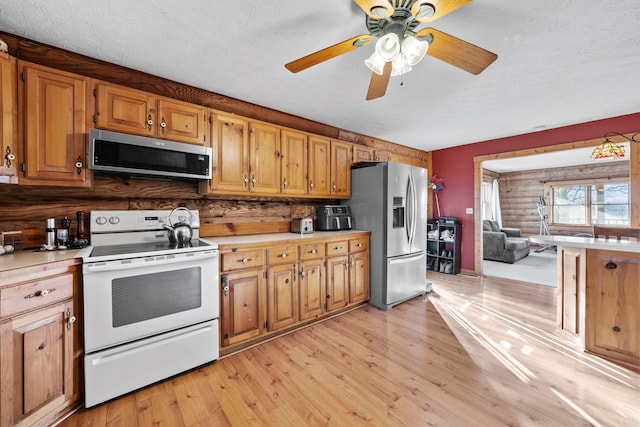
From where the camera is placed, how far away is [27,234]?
1893 mm

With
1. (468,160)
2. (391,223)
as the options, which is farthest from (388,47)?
(468,160)

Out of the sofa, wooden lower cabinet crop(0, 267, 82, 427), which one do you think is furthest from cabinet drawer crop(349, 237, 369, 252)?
the sofa

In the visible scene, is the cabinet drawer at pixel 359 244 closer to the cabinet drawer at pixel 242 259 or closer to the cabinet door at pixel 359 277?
the cabinet door at pixel 359 277

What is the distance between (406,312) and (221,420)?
223cm

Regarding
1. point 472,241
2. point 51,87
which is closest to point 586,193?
point 472,241

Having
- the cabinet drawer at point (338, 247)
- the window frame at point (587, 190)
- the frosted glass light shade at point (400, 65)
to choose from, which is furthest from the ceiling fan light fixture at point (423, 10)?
the window frame at point (587, 190)

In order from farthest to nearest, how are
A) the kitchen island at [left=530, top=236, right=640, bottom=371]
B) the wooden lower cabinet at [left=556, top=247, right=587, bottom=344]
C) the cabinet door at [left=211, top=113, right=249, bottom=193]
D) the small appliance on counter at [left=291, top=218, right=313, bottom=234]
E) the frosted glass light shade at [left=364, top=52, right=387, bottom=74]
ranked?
the small appliance on counter at [left=291, top=218, right=313, bottom=234] < the cabinet door at [left=211, top=113, right=249, bottom=193] < the wooden lower cabinet at [left=556, top=247, right=587, bottom=344] < the kitchen island at [left=530, top=236, right=640, bottom=371] < the frosted glass light shade at [left=364, top=52, right=387, bottom=74]

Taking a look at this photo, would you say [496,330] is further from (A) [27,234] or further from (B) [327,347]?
(A) [27,234]

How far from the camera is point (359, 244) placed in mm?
3242

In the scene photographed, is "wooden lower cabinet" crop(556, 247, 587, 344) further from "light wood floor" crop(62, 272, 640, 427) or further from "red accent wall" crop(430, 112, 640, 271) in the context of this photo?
"red accent wall" crop(430, 112, 640, 271)

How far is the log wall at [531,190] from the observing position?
290 inches

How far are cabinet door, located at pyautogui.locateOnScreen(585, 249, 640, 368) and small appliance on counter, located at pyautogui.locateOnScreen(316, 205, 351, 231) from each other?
227 cm

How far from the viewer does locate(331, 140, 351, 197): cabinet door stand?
11.1 feet

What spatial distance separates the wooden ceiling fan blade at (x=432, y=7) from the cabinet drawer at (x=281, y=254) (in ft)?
6.50
